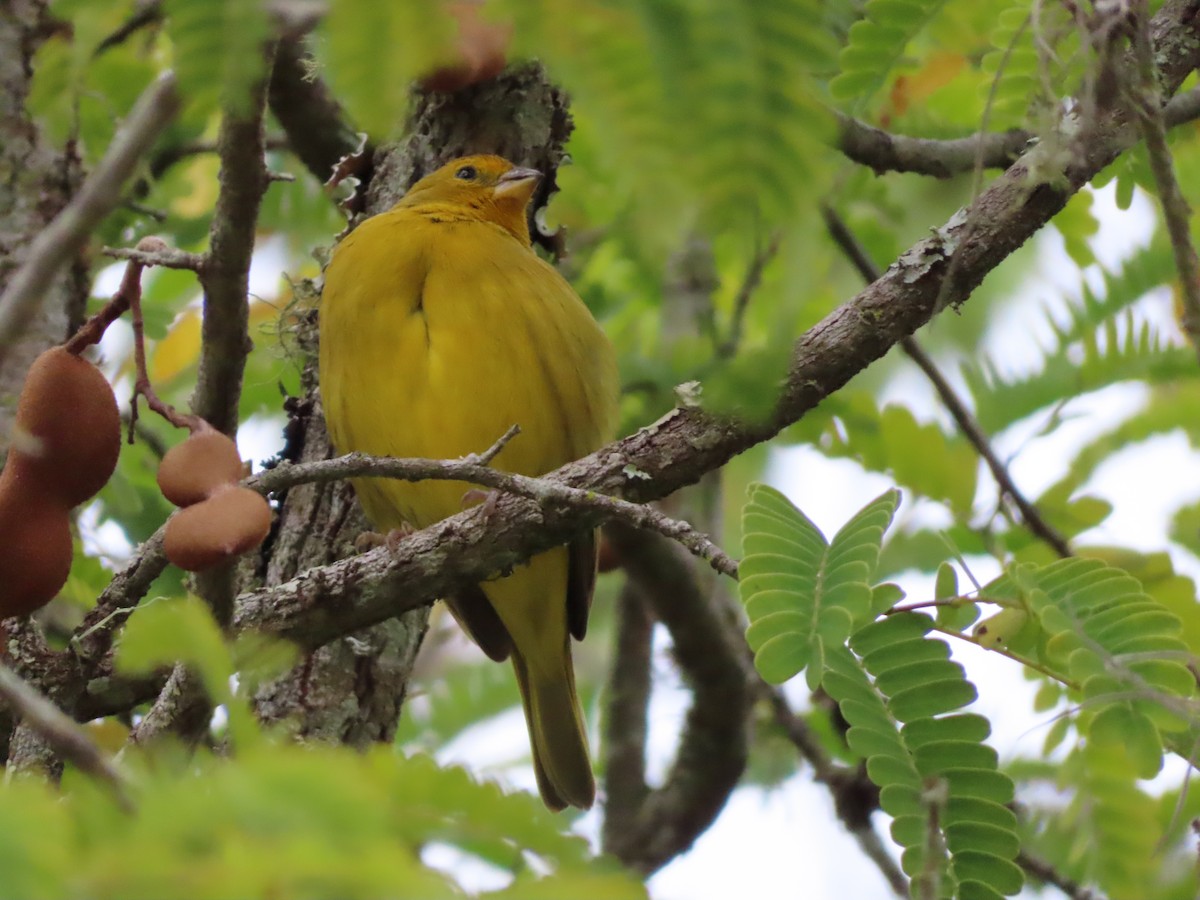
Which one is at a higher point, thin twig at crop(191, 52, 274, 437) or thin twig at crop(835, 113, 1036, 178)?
thin twig at crop(835, 113, 1036, 178)

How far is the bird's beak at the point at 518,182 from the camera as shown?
4.46 m

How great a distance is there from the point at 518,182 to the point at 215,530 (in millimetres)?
2609

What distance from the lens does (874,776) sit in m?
2.52

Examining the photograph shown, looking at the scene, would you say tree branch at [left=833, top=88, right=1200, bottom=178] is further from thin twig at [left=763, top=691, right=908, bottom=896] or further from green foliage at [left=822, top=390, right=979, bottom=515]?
thin twig at [left=763, top=691, right=908, bottom=896]

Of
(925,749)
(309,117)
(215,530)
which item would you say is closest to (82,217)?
(215,530)

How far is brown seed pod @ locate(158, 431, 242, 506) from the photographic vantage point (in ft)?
7.09

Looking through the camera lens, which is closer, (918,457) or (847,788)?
(918,457)

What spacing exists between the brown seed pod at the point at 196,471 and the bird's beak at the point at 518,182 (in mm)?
A: 2439

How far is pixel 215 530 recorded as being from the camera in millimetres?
2076

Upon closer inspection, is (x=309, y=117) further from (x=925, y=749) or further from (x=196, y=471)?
(x=925, y=749)

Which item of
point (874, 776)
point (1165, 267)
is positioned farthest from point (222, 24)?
point (1165, 267)

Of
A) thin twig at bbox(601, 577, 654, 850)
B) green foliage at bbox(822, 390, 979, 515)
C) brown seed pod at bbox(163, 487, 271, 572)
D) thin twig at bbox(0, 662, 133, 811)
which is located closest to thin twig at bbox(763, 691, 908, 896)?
thin twig at bbox(601, 577, 654, 850)

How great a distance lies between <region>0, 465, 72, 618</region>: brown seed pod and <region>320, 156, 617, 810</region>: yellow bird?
1.60 metres

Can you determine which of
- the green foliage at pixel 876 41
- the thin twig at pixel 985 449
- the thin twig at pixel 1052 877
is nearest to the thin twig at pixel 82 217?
the green foliage at pixel 876 41
